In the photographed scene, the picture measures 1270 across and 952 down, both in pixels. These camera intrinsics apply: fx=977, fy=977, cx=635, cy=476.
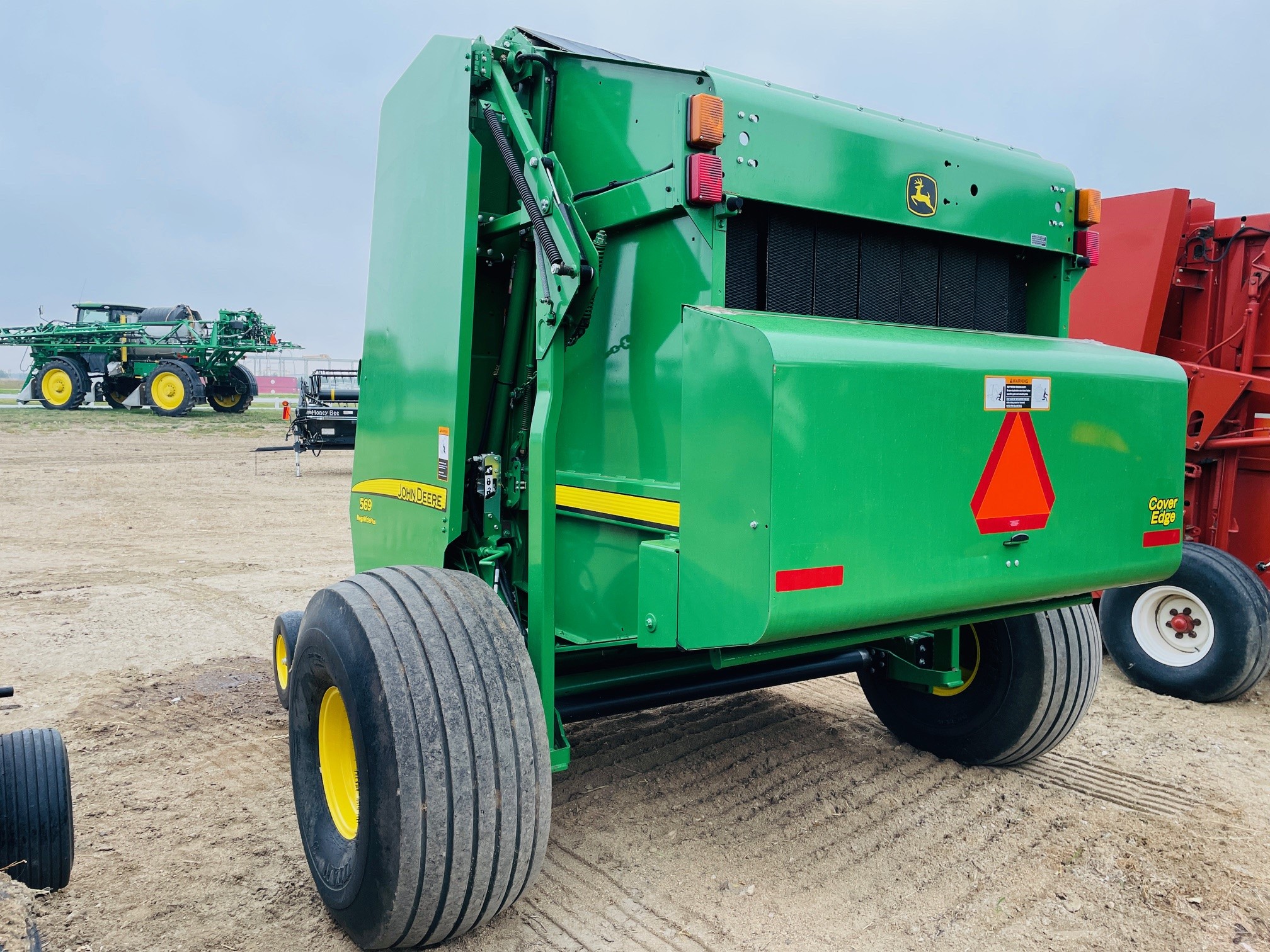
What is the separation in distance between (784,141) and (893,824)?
7.79 feet

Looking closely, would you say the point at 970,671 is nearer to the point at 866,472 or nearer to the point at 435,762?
the point at 866,472

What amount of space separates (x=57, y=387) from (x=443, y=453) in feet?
89.9

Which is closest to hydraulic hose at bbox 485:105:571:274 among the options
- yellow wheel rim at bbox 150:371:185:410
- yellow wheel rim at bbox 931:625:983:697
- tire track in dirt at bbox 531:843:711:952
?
tire track in dirt at bbox 531:843:711:952

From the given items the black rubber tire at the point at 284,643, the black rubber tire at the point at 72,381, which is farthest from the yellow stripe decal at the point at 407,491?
the black rubber tire at the point at 72,381

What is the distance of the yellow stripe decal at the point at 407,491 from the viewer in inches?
129

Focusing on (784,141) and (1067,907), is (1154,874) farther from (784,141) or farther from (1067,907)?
(784,141)

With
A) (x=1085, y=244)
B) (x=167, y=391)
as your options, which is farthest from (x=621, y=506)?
(x=167, y=391)

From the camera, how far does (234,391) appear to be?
89.9 feet

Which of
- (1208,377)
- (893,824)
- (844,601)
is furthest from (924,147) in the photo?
(1208,377)

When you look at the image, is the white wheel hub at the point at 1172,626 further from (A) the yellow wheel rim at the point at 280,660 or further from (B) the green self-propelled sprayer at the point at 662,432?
(A) the yellow wheel rim at the point at 280,660

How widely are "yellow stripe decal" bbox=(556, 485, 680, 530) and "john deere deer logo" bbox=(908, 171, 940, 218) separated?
4.15 ft

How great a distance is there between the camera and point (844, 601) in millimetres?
2453

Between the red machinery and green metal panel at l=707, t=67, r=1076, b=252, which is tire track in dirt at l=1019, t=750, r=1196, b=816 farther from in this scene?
green metal panel at l=707, t=67, r=1076, b=252

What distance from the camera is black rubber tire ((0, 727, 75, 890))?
2.61 metres
